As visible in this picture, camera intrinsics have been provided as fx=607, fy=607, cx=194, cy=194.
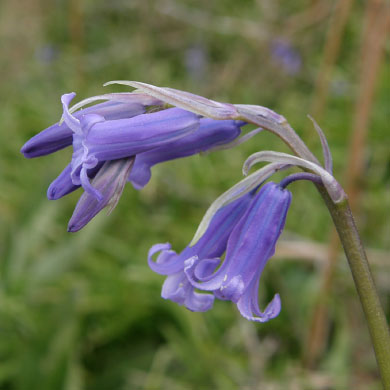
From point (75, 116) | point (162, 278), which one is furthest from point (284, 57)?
point (75, 116)

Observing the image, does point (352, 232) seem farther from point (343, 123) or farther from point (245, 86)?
point (245, 86)

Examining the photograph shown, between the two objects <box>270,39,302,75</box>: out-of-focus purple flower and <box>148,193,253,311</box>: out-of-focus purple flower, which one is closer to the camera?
<box>148,193,253,311</box>: out-of-focus purple flower

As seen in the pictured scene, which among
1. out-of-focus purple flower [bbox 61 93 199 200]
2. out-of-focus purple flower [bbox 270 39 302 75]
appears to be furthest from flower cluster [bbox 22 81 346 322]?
out-of-focus purple flower [bbox 270 39 302 75]

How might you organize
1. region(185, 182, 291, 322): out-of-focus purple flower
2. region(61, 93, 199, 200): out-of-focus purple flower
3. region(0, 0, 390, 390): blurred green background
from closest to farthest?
region(61, 93, 199, 200): out-of-focus purple flower, region(185, 182, 291, 322): out-of-focus purple flower, region(0, 0, 390, 390): blurred green background

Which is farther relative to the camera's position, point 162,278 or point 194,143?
point 162,278

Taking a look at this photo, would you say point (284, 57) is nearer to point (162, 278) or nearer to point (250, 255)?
point (162, 278)

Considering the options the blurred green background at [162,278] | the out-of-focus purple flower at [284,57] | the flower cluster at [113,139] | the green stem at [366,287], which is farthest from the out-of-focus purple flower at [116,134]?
the out-of-focus purple flower at [284,57]

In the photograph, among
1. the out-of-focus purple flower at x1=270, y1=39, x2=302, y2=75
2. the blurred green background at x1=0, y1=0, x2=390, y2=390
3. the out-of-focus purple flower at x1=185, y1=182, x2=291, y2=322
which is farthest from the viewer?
the out-of-focus purple flower at x1=270, y1=39, x2=302, y2=75

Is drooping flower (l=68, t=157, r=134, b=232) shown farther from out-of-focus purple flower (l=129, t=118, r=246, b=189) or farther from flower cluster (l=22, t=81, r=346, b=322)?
out-of-focus purple flower (l=129, t=118, r=246, b=189)
